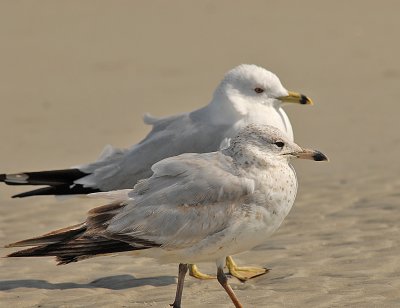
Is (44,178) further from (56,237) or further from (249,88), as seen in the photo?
(56,237)

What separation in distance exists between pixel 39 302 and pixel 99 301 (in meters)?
0.36

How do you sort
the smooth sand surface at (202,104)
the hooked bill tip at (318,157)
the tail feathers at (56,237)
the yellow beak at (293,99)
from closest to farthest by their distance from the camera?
the tail feathers at (56,237)
the hooked bill tip at (318,157)
the smooth sand surface at (202,104)
the yellow beak at (293,99)

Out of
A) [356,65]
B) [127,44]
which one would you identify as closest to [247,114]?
[356,65]

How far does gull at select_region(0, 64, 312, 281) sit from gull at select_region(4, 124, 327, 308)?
1.48 meters

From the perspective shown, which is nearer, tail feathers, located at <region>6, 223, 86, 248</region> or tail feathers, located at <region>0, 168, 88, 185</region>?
tail feathers, located at <region>6, 223, 86, 248</region>

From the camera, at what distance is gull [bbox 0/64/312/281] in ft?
25.6

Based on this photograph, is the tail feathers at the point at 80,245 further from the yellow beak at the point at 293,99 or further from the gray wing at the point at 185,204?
the yellow beak at the point at 293,99

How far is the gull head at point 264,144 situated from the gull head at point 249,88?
197 centimetres

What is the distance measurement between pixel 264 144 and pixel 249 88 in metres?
2.20

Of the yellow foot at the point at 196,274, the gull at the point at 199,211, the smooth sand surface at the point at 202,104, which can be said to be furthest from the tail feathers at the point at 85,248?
the yellow foot at the point at 196,274

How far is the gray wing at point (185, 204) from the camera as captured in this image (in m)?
5.90

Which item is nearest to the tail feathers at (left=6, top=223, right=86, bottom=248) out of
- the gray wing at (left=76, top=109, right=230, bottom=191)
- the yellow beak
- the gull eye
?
the gull eye

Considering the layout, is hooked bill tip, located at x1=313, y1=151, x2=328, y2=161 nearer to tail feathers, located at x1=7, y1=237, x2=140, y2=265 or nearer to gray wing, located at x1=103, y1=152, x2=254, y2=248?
gray wing, located at x1=103, y1=152, x2=254, y2=248

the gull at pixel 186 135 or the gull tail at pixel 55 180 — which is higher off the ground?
the gull at pixel 186 135
